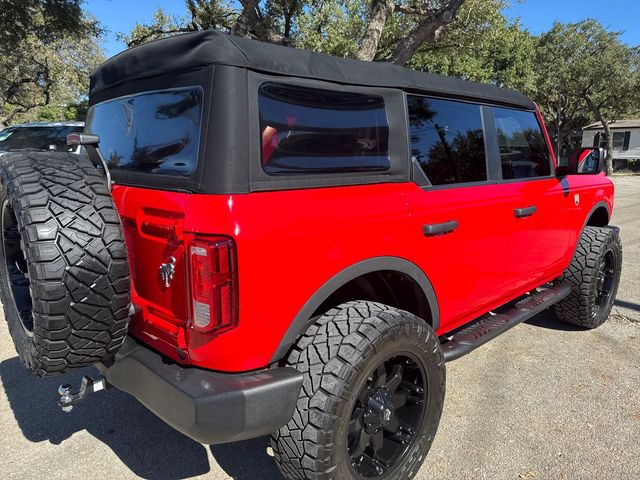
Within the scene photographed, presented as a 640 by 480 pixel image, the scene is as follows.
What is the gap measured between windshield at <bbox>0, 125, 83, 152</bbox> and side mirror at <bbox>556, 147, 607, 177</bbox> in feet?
23.2

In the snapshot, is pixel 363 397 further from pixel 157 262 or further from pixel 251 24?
pixel 251 24

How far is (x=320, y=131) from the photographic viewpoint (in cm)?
209

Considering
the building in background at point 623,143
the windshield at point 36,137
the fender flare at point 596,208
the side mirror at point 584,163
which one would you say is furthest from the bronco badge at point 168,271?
the building in background at point 623,143

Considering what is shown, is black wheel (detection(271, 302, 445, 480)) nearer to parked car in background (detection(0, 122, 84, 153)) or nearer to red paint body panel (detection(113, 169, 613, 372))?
red paint body panel (detection(113, 169, 613, 372))

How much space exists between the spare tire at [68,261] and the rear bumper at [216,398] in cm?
22

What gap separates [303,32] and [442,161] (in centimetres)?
1364

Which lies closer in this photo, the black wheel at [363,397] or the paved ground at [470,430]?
the black wheel at [363,397]

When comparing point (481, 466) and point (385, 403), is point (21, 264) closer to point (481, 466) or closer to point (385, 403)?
point (385, 403)

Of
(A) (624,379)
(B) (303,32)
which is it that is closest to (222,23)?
(B) (303,32)

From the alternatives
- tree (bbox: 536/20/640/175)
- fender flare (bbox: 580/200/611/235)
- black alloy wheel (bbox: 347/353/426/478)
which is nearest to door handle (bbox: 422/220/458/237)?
black alloy wheel (bbox: 347/353/426/478)

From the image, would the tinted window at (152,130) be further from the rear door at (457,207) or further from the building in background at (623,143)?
the building in background at (623,143)

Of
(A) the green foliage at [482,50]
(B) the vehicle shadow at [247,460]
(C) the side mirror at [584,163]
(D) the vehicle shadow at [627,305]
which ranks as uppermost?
(A) the green foliage at [482,50]

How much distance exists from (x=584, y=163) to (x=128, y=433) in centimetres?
367

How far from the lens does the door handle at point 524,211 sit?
3068mm
